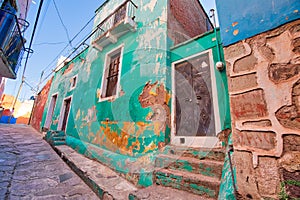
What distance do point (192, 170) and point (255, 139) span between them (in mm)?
1173

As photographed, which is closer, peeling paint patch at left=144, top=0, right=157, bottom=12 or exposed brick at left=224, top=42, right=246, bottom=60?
exposed brick at left=224, top=42, right=246, bottom=60

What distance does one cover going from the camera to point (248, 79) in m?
1.29

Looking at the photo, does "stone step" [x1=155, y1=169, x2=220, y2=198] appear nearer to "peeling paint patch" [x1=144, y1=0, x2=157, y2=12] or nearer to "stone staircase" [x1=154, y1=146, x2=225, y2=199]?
"stone staircase" [x1=154, y1=146, x2=225, y2=199]

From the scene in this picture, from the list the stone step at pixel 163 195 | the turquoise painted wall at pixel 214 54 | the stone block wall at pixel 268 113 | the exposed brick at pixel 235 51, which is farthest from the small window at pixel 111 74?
the stone block wall at pixel 268 113

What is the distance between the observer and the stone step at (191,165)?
1855mm

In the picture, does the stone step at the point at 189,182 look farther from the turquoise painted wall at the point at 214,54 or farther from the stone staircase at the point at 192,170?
the turquoise painted wall at the point at 214,54

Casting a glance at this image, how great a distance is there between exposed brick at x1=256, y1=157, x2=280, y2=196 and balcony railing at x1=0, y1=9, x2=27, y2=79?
6814 millimetres

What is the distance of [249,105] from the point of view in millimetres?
1248

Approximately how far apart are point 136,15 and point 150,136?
4.15 meters

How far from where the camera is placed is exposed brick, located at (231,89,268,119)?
3.87 ft

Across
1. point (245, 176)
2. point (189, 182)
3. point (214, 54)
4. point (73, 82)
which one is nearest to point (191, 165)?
point (189, 182)

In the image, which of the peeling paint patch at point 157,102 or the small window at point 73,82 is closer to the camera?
the peeling paint patch at point 157,102

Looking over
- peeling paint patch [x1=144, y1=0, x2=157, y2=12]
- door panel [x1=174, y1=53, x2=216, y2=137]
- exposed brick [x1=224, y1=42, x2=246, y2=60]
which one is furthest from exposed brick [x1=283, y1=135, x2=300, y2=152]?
peeling paint patch [x1=144, y1=0, x2=157, y2=12]

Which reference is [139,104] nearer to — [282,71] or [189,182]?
[189,182]
